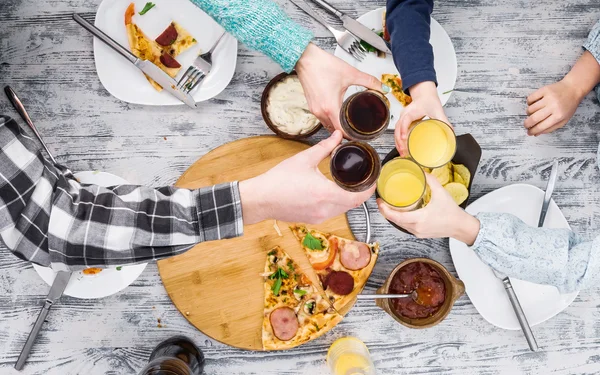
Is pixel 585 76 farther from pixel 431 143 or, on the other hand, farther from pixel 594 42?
pixel 431 143

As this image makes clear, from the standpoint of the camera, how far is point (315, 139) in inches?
97.1

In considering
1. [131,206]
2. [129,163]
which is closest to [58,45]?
[129,163]

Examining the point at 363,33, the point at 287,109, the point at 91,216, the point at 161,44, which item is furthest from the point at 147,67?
the point at 363,33

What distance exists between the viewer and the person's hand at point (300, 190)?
1.78 meters

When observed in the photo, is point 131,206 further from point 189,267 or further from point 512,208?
point 512,208

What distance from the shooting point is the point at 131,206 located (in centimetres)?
180

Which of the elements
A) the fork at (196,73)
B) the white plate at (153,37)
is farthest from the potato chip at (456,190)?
the fork at (196,73)

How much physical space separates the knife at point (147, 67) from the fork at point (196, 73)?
4 cm

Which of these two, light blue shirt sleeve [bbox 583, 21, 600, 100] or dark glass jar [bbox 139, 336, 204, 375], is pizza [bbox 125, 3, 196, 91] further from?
light blue shirt sleeve [bbox 583, 21, 600, 100]

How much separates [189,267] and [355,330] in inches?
33.8

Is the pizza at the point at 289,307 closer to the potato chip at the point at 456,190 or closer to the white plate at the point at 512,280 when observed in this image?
the white plate at the point at 512,280

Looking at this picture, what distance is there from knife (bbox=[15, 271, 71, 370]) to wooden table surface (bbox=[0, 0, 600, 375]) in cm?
6

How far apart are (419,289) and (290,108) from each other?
3.27 ft

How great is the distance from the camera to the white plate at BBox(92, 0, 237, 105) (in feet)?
7.70
